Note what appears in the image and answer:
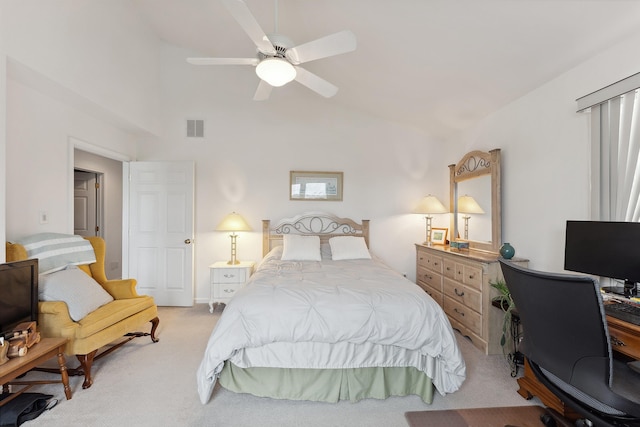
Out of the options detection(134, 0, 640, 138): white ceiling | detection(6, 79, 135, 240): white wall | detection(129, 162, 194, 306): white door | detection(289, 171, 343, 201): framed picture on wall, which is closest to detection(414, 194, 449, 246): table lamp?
detection(134, 0, 640, 138): white ceiling

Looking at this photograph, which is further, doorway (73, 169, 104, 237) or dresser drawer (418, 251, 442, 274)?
doorway (73, 169, 104, 237)

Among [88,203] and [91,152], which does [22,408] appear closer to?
[91,152]

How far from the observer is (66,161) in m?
3.01

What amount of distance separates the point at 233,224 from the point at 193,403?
7.63ft

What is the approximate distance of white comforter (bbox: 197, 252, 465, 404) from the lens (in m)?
1.98

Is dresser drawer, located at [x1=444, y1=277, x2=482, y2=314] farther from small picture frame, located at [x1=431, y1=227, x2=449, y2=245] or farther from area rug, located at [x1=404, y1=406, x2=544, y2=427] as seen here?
area rug, located at [x1=404, y1=406, x2=544, y2=427]

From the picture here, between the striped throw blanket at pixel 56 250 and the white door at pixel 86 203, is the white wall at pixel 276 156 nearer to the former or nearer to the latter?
the white door at pixel 86 203

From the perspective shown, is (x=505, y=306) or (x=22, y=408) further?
(x=505, y=306)

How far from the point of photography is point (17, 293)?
6.70 feet

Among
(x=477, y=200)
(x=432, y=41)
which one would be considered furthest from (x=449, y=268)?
(x=432, y=41)

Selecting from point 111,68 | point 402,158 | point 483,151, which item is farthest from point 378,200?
point 111,68

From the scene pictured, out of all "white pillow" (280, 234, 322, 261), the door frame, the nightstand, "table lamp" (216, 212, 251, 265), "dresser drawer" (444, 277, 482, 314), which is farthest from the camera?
"table lamp" (216, 212, 251, 265)

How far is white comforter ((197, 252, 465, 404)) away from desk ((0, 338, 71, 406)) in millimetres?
1031

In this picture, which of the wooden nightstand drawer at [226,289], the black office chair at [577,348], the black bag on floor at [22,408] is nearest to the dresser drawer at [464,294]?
the black office chair at [577,348]
